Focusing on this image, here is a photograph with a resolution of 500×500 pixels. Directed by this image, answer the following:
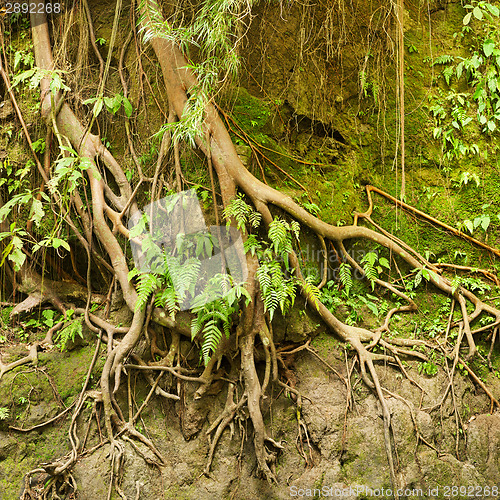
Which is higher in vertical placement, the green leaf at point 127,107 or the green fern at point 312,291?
the green leaf at point 127,107

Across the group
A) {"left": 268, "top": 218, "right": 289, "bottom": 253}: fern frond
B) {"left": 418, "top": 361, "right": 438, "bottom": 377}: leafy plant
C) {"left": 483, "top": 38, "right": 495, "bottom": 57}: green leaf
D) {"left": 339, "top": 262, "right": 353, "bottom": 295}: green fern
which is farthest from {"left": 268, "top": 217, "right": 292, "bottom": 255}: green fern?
{"left": 483, "top": 38, "right": 495, "bottom": 57}: green leaf

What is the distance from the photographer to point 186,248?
12.1 ft

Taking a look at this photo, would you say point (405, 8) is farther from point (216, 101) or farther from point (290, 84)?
point (216, 101)

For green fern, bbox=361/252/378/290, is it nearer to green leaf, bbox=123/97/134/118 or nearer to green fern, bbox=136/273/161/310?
green fern, bbox=136/273/161/310

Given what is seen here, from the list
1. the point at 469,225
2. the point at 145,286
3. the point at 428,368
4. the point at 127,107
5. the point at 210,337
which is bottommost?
the point at 428,368

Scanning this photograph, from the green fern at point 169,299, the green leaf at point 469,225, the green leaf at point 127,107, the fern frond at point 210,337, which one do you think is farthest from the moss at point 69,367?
the green leaf at point 469,225

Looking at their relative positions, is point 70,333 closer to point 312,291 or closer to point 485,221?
point 312,291

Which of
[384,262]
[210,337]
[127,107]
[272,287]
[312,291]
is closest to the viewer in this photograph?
[210,337]

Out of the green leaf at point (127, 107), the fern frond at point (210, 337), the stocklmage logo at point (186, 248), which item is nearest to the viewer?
the fern frond at point (210, 337)

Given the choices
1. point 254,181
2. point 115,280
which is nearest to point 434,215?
point 254,181

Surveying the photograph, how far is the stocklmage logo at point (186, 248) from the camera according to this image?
3420mm

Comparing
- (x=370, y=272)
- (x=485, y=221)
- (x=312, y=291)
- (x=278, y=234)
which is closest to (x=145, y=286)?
(x=278, y=234)

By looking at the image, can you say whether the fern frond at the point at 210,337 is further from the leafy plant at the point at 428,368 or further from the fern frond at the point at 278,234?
the leafy plant at the point at 428,368

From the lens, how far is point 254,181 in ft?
12.2
